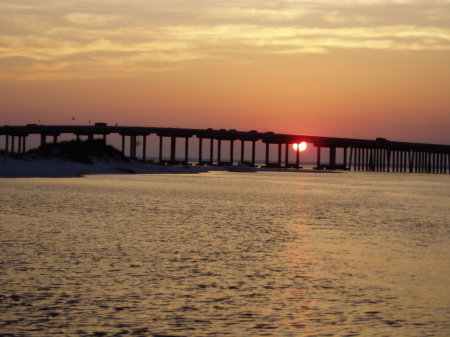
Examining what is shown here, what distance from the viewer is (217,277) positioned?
1703cm

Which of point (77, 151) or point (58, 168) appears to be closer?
point (58, 168)

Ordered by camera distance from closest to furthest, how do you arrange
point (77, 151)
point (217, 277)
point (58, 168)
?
point (217, 277) < point (58, 168) < point (77, 151)

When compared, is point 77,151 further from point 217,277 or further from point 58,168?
point 217,277

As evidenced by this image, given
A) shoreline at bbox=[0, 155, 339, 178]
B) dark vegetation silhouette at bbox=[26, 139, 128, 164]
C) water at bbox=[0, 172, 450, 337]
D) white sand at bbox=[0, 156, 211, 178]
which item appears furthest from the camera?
dark vegetation silhouette at bbox=[26, 139, 128, 164]

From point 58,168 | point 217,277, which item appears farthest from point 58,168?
point 217,277

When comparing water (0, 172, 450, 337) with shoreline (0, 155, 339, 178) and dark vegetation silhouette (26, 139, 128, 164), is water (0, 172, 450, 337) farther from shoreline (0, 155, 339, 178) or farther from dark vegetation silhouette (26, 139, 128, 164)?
dark vegetation silhouette (26, 139, 128, 164)

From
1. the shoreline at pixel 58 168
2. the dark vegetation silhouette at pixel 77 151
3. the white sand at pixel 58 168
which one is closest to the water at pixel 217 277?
the shoreline at pixel 58 168

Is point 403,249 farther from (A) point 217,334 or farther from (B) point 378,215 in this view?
(B) point 378,215

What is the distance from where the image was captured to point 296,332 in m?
12.1

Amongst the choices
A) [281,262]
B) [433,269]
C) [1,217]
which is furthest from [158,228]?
[433,269]

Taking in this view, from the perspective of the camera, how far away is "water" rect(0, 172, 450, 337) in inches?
496

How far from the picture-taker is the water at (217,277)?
41.3ft

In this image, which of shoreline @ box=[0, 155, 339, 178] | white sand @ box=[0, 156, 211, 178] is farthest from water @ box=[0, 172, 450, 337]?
white sand @ box=[0, 156, 211, 178]

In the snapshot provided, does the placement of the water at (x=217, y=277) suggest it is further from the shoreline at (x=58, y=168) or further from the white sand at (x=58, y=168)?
the white sand at (x=58, y=168)
